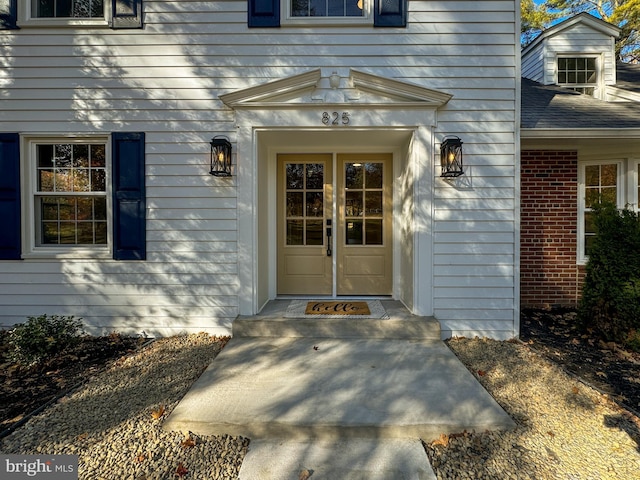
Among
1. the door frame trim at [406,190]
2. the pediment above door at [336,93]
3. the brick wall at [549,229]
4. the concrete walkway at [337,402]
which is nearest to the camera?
the concrete walkway at [337,402]

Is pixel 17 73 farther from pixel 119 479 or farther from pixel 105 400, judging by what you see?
pixel 119 479

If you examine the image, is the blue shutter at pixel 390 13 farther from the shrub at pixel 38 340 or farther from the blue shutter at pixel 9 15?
the shrub at pixel 38 340

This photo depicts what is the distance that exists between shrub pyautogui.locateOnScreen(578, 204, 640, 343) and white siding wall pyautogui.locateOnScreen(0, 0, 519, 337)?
3.43 ft

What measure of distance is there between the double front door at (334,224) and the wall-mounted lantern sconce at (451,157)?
103 cm

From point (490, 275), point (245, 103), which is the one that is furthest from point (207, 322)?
point (490, 275)

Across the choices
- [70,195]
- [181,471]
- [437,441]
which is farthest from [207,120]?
[437,441]

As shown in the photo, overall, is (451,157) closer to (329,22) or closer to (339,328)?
(329,22)

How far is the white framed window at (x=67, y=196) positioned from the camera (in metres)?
4.39

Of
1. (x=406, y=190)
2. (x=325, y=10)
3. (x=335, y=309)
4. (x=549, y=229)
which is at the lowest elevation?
(x=335, y=309)

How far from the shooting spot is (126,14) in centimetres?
424

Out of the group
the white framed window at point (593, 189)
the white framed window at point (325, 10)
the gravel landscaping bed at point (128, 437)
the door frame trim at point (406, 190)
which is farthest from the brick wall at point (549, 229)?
the gravel landscaping bed at point (128, 437)

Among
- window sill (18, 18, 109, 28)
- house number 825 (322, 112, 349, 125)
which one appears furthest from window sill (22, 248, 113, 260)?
house number 825 (322, 112, 349, 125)

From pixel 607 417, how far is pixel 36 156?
6645 millimetres

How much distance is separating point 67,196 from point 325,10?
13.6ft
